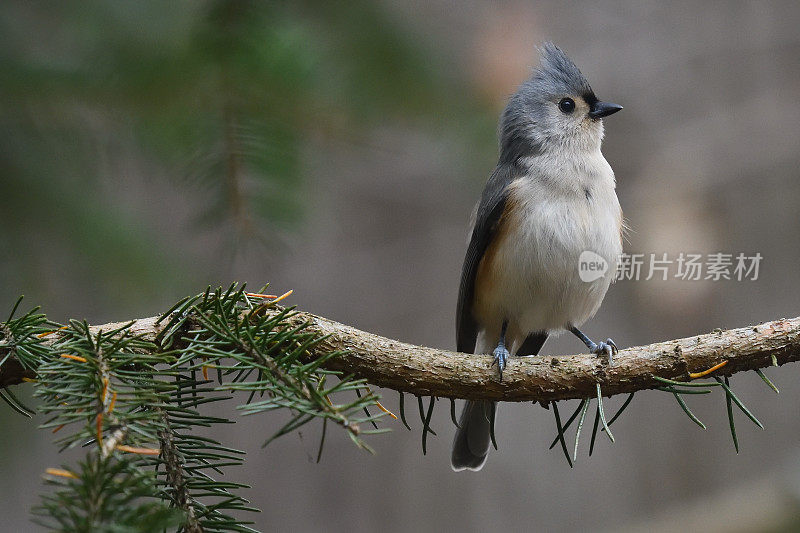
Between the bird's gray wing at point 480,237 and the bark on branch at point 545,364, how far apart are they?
1023 millimetres

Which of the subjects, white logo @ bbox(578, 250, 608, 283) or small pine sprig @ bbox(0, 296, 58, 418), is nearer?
small pine sprig @ bbox(0, 296, 58, 418)

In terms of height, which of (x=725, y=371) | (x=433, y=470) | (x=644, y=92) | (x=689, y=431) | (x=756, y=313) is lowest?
(x=725, y=371)

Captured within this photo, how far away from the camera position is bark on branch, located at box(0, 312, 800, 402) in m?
1.47

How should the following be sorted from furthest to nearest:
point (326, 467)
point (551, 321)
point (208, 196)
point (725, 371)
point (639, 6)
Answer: point (639, 6) → point (326, 467) → point (551, 321) → point (208, 196) → point (725, 371)

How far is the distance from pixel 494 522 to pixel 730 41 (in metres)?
3.37

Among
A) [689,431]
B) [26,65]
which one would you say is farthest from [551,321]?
[689,431]

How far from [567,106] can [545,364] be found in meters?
1.50

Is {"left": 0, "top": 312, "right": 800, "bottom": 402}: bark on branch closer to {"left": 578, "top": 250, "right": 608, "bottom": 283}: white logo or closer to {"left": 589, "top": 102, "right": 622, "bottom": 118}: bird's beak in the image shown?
{"left": 578, "top": 250, "right": 608, "bottom": 283}: white logo

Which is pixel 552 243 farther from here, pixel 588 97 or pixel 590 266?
pixel 588 97

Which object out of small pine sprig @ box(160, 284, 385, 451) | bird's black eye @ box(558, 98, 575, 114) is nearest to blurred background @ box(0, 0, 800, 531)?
bird's black eye @ box(558, 98, 575, 114)

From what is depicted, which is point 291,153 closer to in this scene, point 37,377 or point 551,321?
point 37,377

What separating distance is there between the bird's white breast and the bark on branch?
0.86 m

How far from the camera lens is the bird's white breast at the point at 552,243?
2.46 metres

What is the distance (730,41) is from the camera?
15.9 ft
